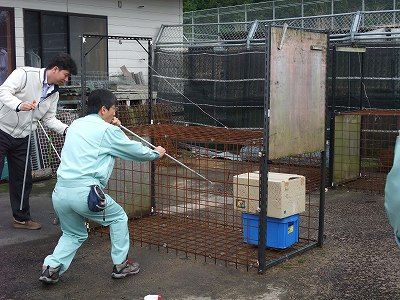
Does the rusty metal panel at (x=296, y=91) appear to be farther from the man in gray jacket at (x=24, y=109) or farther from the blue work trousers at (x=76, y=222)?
the man in gray jacket at (x=24, y=109)

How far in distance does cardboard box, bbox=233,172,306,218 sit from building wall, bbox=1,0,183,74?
6.53 m

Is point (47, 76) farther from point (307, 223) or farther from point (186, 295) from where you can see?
point (307, 223)

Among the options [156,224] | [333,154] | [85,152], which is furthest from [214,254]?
[333,154]

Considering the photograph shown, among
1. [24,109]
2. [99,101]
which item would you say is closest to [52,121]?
[24,109]

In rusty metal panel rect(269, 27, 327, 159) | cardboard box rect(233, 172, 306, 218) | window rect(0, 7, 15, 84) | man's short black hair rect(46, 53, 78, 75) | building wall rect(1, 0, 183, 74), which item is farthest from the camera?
building wall rect(1, 0, 183, 74)

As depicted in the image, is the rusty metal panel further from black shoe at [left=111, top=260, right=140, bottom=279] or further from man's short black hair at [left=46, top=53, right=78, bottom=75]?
man's short black hair at [left=46, top=53, right=78, bottom=75]

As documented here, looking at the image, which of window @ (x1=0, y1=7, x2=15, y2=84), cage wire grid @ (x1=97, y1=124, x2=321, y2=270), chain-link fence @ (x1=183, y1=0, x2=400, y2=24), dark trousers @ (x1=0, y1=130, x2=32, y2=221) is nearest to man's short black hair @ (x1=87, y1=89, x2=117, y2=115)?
cage wire grid @ (x1=97, y1=124, x2=321, y2=270)

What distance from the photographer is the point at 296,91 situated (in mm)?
5289

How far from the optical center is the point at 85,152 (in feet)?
15.3

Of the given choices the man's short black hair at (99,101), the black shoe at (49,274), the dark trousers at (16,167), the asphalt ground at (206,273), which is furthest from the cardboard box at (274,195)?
the dark trousers at (16,167)

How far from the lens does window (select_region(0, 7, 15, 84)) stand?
416 inches

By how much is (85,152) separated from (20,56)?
6755mm

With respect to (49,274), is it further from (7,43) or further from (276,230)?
(7,43)

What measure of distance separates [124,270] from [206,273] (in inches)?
28.9
